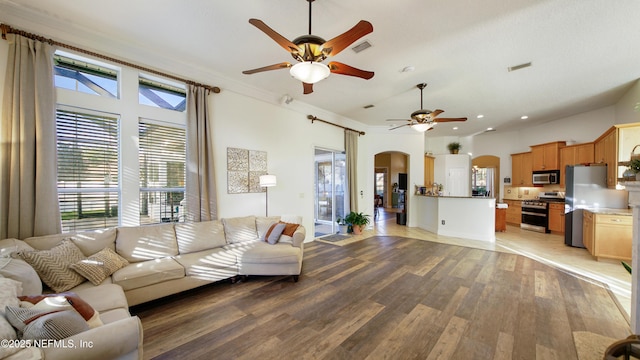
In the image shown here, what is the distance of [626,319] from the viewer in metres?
2.45

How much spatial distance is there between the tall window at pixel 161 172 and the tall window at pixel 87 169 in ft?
1.02

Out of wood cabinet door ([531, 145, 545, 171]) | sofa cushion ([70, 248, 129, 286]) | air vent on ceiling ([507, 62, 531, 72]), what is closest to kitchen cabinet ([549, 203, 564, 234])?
wood cabinet door ([531, 145, 545, 171])

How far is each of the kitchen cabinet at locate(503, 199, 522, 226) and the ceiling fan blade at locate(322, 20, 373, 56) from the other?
28.2ft

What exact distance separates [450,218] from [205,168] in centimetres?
614

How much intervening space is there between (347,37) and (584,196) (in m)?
6.43

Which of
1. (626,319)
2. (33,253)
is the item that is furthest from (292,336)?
(626,319)

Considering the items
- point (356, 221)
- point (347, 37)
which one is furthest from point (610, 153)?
point (347, 37)

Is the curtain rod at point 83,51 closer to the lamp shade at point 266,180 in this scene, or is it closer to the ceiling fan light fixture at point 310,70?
the lamp shade at point 266,180

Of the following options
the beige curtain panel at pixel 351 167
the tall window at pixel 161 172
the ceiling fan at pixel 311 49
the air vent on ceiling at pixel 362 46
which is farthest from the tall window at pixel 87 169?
the beige curtain panel at pixel 351 167

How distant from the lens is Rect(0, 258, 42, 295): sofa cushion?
177 cm

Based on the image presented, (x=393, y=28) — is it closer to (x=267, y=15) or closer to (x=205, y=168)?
(x=267, y=15)

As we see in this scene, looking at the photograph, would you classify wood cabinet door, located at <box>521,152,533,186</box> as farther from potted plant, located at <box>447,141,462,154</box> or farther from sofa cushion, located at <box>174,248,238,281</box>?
sofa cushion, located at <box>174,248,238,281</box>

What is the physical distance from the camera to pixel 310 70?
2.28 metres

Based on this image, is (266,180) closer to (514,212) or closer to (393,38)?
(393,38)
